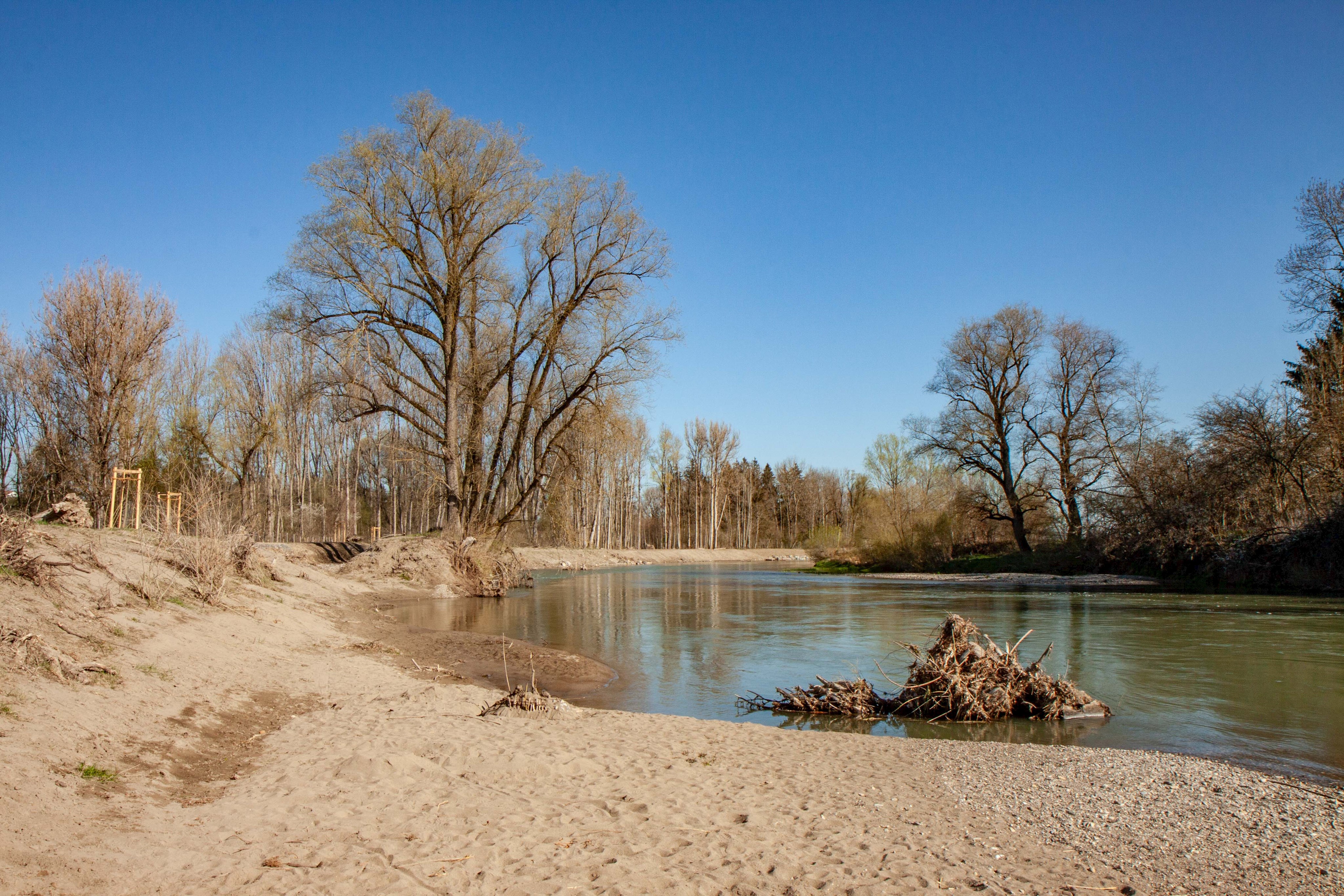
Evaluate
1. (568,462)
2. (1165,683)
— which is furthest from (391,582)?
(1165,683)

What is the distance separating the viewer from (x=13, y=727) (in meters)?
4.58

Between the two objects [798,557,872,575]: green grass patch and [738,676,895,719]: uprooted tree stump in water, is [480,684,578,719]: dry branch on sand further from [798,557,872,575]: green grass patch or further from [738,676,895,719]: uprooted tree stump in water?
[798,557,872,575]: green grass patch

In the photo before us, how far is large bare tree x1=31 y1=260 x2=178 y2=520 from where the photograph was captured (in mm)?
21750

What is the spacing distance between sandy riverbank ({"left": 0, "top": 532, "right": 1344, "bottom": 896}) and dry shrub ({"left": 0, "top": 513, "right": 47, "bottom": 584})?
0.17m

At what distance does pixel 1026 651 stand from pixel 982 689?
18.0 ft

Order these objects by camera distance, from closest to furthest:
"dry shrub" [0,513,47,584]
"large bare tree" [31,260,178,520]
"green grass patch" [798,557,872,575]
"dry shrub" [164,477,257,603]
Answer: "dry shrub" [0,513,47,584] → "dry shrub" [164,477,257,603] → "large bare tree" [31,260,178,520] → "green grass patch" [798,557,872,575]

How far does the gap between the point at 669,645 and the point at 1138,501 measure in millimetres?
24271

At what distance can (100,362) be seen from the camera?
2247cm

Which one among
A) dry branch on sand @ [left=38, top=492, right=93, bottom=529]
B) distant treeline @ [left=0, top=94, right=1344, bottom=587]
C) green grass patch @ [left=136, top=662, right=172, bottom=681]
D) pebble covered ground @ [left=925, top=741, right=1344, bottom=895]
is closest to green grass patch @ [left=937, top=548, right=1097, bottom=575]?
distant treeline @ [left=0, top=94, right=1344, bottom=587]

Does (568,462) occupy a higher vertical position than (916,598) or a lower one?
higher

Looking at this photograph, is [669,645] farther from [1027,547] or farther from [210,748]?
[1027,547]

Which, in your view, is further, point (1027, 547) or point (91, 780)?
point (1027, 547)

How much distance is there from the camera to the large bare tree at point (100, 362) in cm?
2175

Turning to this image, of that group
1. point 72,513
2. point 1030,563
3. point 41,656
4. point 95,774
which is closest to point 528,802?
point 95,774
